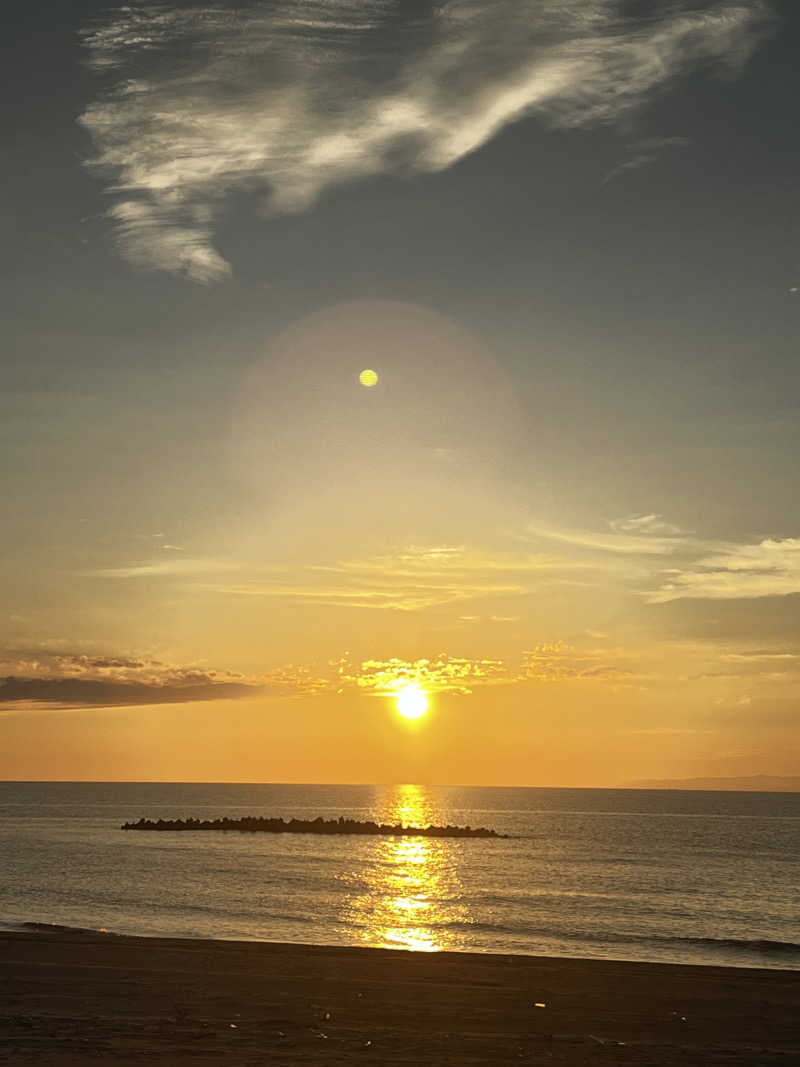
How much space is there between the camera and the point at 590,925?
5116 cm

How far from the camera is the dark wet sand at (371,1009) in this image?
1897 cm

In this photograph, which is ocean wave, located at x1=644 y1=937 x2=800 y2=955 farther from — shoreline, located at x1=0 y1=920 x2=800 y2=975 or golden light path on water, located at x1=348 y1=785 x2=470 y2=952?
golden light path on water, located at x1=348 y1=785 x2=470 y2=952

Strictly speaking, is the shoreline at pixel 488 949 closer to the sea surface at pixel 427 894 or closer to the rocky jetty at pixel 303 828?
the sea surface at pixel 427 894

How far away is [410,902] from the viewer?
62125 mm

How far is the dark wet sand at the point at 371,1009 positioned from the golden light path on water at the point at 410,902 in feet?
35.2

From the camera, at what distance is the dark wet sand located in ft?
62.2

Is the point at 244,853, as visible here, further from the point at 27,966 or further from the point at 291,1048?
the point at 291,1048

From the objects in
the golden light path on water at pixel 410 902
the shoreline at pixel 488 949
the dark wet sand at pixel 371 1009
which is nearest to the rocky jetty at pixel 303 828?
the golden light path on water at pixel 410 902

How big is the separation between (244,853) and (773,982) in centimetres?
7870

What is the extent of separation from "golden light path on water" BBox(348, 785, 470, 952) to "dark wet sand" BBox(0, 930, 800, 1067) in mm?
10743

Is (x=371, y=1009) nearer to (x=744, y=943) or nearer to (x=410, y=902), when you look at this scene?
(x=744, y=943)

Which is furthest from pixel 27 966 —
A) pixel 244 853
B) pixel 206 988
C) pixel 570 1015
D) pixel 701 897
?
pixel 244 853

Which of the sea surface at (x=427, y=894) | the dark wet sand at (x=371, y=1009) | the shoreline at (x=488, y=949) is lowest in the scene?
the sea surface at (x=427, y=894)

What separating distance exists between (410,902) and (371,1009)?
1590 inches
